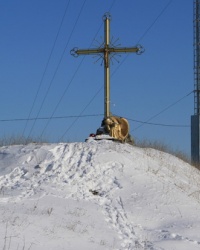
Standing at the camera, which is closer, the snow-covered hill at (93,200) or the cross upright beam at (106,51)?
the snow-covered hill at (93,200)

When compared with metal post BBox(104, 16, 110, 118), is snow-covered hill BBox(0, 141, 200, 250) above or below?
below

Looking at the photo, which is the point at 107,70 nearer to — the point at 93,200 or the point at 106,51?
the point at 106,51

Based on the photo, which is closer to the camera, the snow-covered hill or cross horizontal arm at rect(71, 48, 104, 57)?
the snow-covered hill

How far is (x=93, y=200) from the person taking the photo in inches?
421

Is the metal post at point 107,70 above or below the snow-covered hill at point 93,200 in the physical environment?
above

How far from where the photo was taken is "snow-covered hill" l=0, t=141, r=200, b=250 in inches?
307

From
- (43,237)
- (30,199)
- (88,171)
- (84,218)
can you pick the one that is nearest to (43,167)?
(88,171)

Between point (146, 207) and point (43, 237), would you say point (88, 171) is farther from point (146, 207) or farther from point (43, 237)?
point (43, 237)

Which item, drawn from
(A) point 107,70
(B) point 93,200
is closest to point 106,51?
(A) point 107,70

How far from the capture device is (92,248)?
290 inches

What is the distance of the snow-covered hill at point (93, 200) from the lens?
7785 mm

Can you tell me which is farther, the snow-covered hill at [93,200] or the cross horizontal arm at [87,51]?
the cross horizontal arm at [87,51]

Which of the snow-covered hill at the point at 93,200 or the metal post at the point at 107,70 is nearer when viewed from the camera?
the snow-covered hill at the point at 93,200

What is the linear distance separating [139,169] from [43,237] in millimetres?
5885
